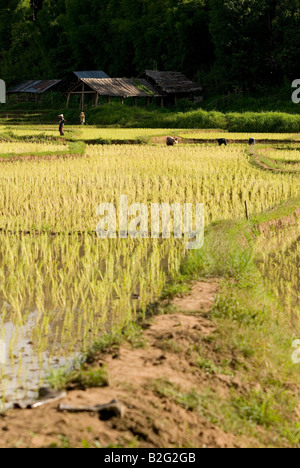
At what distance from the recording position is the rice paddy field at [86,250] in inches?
153

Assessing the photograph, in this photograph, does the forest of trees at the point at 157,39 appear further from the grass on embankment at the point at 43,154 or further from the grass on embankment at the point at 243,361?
the grass on embankment at the point at 243,361

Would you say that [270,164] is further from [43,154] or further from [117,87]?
[117,87]

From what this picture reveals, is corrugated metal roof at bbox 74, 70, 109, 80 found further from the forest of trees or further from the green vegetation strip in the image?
the green vegetation strip

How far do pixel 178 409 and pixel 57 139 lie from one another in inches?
618

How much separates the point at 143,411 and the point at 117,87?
26966 millimetres

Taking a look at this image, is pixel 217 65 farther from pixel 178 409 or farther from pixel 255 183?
pixel 178 409

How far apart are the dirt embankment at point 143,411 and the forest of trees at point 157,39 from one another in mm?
25848

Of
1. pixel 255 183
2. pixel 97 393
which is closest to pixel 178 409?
pixel 97 393

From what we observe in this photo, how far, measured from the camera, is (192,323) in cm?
384

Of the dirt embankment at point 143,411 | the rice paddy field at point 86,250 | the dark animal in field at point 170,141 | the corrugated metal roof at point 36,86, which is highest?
the corrugated metal roof at point 36,86

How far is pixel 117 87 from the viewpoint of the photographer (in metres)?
28.7

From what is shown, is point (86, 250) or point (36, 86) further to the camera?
point (36, 86)

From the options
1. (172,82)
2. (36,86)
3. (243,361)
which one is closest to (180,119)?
(172,82)

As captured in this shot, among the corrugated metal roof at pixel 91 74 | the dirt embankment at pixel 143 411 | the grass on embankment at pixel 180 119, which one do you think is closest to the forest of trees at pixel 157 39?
the corrugated metal roof at pixel 91 74
